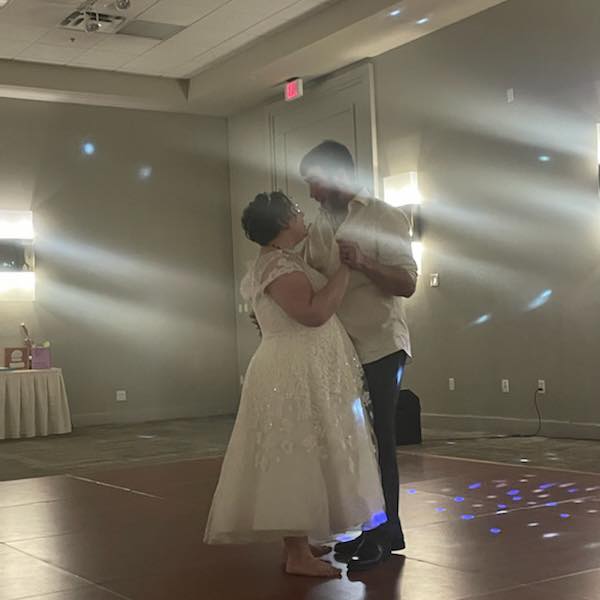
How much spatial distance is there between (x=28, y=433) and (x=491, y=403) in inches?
163

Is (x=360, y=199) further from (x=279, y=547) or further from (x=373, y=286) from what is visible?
(x=279, y=547)

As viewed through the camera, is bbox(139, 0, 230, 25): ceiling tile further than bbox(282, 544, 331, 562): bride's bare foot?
Yes

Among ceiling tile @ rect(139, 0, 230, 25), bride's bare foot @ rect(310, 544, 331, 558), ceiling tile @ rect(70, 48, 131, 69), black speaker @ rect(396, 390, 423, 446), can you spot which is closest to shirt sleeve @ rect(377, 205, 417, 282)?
bride's bare foot @ rect(310, 544, 331, 558)

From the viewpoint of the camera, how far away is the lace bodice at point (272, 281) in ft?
10.4

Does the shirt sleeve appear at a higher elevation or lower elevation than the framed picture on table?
higher

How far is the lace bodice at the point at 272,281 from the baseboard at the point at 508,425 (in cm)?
427

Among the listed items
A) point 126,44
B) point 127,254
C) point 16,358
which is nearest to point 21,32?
point 126,44

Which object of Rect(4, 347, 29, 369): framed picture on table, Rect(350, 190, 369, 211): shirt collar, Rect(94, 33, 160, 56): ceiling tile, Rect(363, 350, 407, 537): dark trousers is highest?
Rect(94, 33, 160, 56): ceiling tile

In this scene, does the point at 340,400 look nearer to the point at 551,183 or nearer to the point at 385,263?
the point at 385,263

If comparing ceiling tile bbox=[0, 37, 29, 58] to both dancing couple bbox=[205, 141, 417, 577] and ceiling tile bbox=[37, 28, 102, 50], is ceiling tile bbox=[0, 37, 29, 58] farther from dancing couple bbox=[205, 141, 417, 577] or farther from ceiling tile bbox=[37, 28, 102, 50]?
dancing couple bbox=[205, 141, 417, 577]

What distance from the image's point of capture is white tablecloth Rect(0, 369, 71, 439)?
8883 mm

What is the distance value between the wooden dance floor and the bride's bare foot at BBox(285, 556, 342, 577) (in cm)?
4

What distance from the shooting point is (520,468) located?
5.53 metres

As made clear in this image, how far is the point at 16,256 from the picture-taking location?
9.83 m
